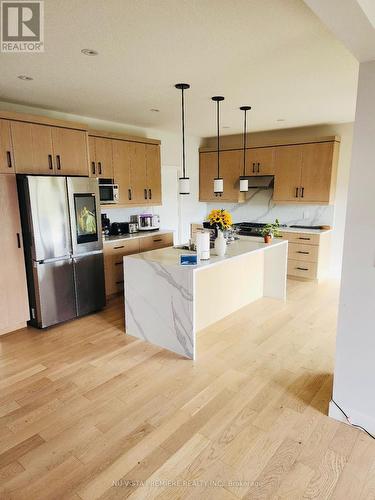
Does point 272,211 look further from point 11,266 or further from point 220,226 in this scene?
point 11,266

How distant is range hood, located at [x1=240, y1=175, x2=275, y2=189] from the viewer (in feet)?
19.7

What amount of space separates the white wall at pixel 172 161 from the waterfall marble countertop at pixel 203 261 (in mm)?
1971

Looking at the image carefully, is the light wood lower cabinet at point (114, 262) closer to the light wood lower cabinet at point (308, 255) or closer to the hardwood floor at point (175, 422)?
the hardwood floor at point (175, 422)

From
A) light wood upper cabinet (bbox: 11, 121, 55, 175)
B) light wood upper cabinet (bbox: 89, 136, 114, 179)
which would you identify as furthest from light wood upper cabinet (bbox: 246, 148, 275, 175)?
light wood upper cabinet (bbox: 11, 121, 55, 175)

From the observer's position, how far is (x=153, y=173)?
5535 millimetres

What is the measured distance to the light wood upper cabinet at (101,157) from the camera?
14.9 feet

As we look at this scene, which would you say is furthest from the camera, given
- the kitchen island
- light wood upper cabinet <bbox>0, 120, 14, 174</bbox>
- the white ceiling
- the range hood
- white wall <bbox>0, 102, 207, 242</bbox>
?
the range hood

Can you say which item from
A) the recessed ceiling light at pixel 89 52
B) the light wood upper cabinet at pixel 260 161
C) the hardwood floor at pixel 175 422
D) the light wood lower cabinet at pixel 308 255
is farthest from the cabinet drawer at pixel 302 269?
the recessed ceiling light at pixel 89 52

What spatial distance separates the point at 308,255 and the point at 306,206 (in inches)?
40.3

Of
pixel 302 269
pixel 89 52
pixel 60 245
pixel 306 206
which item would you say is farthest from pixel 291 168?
pixel 89 52

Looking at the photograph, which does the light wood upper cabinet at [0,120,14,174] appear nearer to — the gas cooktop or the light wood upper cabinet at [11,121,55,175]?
the light wood upper cabinet at [11,121,55,175]

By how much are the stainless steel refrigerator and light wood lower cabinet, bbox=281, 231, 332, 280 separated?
3.27 m

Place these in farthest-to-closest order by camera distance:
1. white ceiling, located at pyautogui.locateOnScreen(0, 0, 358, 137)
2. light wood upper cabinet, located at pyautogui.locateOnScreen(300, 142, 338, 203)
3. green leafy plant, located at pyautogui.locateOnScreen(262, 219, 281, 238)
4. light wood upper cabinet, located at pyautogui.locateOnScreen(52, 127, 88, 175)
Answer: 1. light wood upper cabinet, located at pyautogui.locateOnScreen(300, 142, 338, 203)
2. green leafy plant, located at pyautogui.locateOnScreen(262, 219, 281, 238)
3. light wood upper cabinet, located at pyautogui.locateOnScreen(52, 127, 88, 175)
4. white ceiling, located at pyautogui.locateOnScreen(0, 0, 358, 137)

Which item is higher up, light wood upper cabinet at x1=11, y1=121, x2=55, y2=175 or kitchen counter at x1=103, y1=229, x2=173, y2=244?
light wood upper cabinet at x1=11, y1=121, x2=55, y2=175
